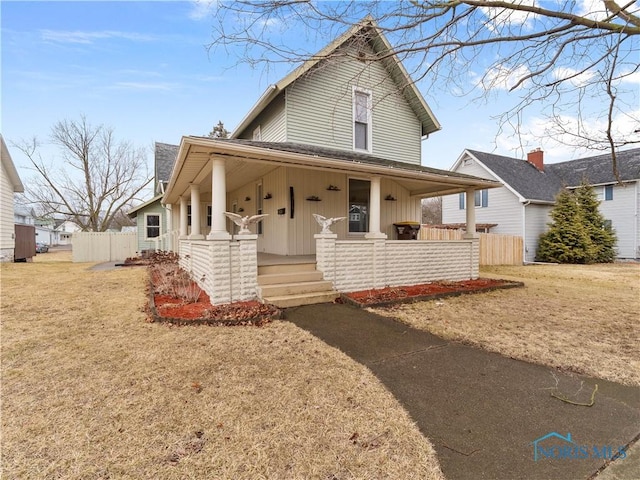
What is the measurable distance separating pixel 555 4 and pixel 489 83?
0.99 metres

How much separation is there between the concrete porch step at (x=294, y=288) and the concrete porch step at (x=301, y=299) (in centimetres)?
10

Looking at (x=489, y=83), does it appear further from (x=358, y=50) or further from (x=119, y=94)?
(x=119, y=94)

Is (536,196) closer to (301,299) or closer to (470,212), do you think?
(470,212)

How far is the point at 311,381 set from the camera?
312cm

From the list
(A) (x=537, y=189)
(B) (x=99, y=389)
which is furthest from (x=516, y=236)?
(B) (x=99, y=389)

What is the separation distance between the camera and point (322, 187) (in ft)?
29.4

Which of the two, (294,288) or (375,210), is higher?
(375,210)

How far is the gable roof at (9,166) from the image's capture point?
1432cm

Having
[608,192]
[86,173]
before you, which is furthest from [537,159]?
[86,173]

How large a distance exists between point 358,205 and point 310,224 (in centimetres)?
184

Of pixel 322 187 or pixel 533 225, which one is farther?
pixel 533 225

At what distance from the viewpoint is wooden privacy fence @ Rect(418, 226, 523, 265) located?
635 inches

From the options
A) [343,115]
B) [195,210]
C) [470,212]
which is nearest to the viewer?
[195,210]

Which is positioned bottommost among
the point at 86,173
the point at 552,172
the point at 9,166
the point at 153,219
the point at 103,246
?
the point at 103,246
